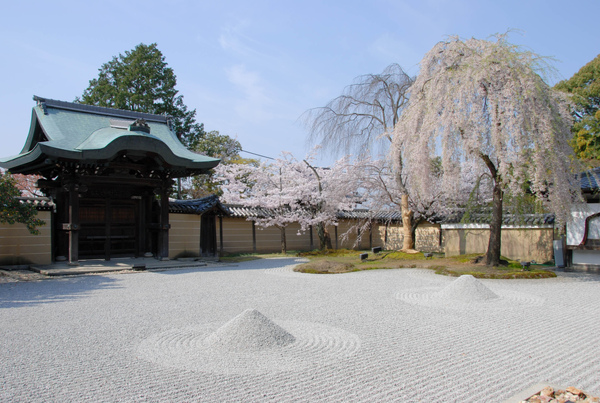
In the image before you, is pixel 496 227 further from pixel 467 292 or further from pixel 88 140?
pixel 88 140

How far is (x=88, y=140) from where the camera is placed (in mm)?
12477

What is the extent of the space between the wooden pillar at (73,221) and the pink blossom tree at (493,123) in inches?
377

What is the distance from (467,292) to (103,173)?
11.3 metres

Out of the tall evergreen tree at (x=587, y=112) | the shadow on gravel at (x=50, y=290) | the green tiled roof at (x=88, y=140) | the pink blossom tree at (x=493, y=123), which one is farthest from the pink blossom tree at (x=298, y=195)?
the tall evergreen tree at (x=587, y=112)

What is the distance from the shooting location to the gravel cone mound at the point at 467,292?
23.3ft

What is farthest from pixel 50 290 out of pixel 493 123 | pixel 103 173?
pixel 493 123

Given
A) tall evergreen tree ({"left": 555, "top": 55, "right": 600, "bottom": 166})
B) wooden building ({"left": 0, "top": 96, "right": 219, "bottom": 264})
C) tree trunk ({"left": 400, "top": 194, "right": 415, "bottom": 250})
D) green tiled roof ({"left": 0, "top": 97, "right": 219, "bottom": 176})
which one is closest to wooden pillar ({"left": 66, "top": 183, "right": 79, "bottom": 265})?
wooden building ({"left": 0, "top": 96, "right": 219, "bottom": 264})

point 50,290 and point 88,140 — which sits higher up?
point 88,140

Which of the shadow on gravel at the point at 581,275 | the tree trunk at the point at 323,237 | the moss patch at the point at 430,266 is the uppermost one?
the tree trunk at the point at 323,237

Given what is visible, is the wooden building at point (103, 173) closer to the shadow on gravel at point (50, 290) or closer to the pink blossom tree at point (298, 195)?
the shadow on gravel at point (50, 290)

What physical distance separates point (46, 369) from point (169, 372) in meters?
1.15

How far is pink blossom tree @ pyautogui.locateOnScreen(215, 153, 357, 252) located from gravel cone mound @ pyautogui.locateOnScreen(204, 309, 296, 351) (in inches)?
493

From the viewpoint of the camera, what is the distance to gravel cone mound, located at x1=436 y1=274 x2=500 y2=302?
23.3 feet

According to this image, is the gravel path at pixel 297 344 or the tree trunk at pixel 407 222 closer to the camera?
the gravel path at pixel 297 344
